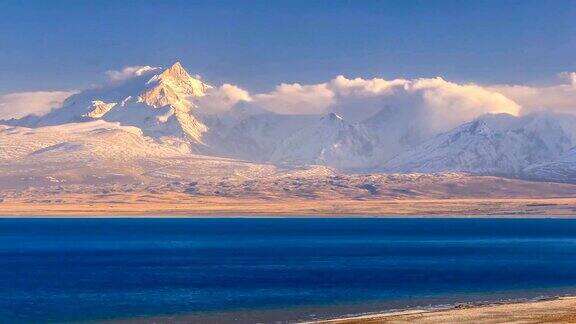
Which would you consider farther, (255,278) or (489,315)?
(255,278)

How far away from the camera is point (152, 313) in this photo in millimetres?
92000

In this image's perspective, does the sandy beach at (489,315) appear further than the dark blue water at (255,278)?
No

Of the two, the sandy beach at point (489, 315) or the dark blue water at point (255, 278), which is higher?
the dark blue water at point (255, 278)

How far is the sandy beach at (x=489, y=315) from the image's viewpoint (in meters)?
81.1

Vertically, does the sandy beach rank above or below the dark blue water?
below

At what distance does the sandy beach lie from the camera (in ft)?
266

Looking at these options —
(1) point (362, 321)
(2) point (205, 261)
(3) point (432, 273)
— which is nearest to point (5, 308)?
(1) point (362, 321)

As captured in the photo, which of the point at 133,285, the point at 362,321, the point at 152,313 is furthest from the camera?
the point at 133,285

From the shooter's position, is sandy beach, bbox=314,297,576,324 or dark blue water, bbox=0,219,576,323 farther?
dark blue water, bbox=0,219,576,323

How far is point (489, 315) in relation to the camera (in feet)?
277

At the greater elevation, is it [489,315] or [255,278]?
[255,278]

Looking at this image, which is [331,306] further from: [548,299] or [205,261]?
[205,261]

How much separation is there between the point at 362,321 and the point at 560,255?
93540 millimetres

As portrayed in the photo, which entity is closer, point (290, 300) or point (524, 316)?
point (524, 316)
